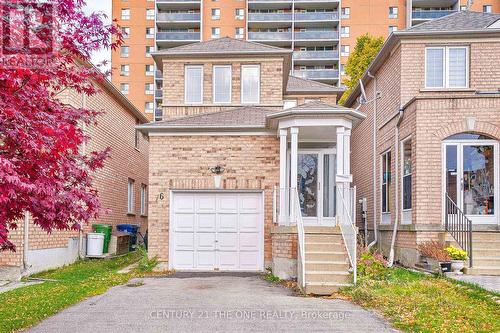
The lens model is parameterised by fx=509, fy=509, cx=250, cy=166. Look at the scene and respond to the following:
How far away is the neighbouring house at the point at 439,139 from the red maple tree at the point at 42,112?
349 inches

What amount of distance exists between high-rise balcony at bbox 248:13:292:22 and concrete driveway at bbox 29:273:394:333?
44.5 m

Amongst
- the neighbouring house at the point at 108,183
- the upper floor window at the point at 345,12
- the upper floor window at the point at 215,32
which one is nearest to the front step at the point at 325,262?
the neighbouring house at the point at 108,183

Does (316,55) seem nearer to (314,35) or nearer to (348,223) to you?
(314,35)

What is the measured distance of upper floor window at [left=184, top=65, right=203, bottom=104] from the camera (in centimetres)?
1702

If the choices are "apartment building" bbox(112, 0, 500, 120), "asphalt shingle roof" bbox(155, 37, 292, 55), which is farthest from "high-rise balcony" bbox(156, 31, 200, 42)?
"asphalt shingle roof" bbox(155, 37, 292, 55)

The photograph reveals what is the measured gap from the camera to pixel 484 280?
1019 centimetres

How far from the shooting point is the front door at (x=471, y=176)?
12688 millimetres

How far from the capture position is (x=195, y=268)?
1426cm

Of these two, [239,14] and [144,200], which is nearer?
[144,200]

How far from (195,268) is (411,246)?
19.2 feet

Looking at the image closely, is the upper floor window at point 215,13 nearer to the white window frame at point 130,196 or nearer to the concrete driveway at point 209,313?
the white window frame at point 130,196

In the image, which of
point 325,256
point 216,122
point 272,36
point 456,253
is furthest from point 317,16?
point 325,256

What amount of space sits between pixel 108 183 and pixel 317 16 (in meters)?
38.4

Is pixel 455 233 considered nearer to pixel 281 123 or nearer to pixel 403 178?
pixel 403 178
